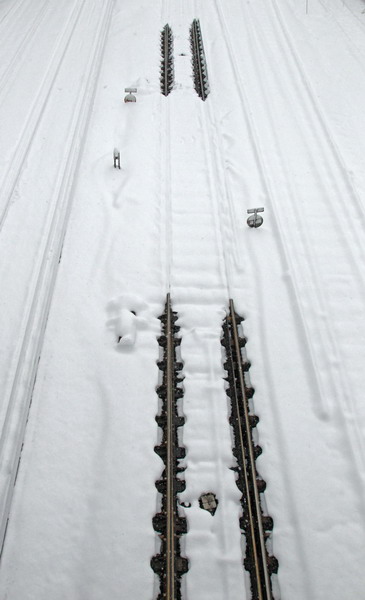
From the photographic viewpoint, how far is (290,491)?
5926 millimetres

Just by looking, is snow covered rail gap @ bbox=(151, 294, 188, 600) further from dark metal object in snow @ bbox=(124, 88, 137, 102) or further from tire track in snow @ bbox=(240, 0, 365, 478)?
dark metal object in snow @ bbox=(124, 88, 137, 102)

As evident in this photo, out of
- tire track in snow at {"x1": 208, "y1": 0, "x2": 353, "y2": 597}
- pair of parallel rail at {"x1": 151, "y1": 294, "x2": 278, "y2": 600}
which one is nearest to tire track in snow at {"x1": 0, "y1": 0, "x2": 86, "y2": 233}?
pair of parallel rail at {"x1": 151, "y1": 294, "x2": 278, "y2": 600}

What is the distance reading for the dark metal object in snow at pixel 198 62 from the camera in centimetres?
1421

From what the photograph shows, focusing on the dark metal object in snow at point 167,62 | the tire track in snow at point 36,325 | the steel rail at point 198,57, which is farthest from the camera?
the dark metal object in snow at point 167,62

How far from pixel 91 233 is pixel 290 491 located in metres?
6.26

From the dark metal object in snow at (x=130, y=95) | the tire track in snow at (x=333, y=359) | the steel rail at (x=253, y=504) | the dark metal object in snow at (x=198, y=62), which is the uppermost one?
the dark metal object in snow at (x=198, y=62)

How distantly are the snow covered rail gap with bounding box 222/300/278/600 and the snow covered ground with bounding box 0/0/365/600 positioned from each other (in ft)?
0.47

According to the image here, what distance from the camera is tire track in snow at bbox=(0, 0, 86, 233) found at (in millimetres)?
10406

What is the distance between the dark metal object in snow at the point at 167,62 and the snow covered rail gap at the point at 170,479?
9629 millimetres

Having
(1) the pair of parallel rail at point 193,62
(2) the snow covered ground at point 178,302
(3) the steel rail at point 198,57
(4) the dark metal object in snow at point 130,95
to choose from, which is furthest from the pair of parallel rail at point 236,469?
(1) the pair of parallel rail at point 193,62

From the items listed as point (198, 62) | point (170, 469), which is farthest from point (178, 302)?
point (198, 62)

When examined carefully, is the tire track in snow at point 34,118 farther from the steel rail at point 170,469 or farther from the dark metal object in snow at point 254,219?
the dark metal object in snow at point 254,219

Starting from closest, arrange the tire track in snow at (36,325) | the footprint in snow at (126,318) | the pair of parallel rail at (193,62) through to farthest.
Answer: the tire track in snow at (36,325)
the footprint in snow at (126,318)
the pair of parallel rail at (193,62)

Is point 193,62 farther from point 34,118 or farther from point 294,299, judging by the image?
point 294,299
